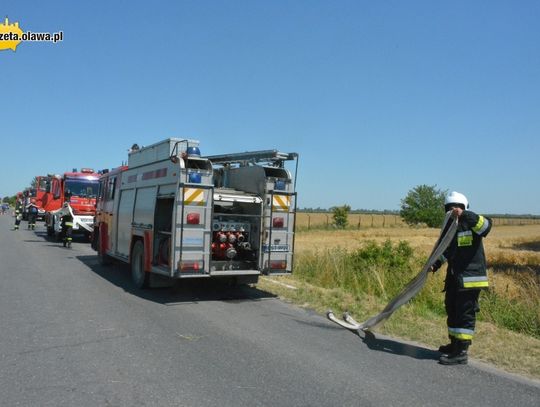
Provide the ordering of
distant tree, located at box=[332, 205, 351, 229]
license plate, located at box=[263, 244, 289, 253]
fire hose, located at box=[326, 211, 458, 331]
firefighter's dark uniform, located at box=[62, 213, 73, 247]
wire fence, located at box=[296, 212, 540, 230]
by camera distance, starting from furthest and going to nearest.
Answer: wire fence, located at box=[296, 212, 540, 230]
distant tree, located at box=[332, 205, 351, 229]
firefighter's dark uniform, located at box=[62, 213, 73, 247]
license plate, located at box=[263, 244, 289, 253]
fire hose, located at box=[326, 211, 458, 331]

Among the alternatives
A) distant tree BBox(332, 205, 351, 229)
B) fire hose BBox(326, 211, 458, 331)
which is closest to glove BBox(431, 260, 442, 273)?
fire hose BBox(326, 211, 458, 331)

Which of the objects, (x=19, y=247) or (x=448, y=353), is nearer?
(x=448, y=353)

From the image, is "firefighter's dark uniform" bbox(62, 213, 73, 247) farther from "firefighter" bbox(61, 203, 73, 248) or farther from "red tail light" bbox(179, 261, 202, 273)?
"red tail light" bbox(179, 261, 202, 273)

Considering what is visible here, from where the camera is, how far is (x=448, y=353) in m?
5.89

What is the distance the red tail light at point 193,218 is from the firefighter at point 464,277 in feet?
14.4

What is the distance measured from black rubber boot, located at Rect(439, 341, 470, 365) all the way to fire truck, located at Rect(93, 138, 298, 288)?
14.4 ft

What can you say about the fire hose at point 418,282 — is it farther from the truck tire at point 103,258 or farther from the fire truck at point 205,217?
the truck tire at point 103,258

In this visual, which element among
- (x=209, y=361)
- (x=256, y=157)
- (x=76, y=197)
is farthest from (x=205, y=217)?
(x=76, y=197)

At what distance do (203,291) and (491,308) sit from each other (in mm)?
5209

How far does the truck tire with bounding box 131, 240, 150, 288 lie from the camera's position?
33.0 ft

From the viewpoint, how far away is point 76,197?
20703 millimetres

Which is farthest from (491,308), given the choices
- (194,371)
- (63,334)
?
(63,334)

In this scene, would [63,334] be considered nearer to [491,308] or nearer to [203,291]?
[203,291]

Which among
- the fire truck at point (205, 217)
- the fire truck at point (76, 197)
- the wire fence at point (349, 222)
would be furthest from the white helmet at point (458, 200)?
the wire fence at point (349, 222)
